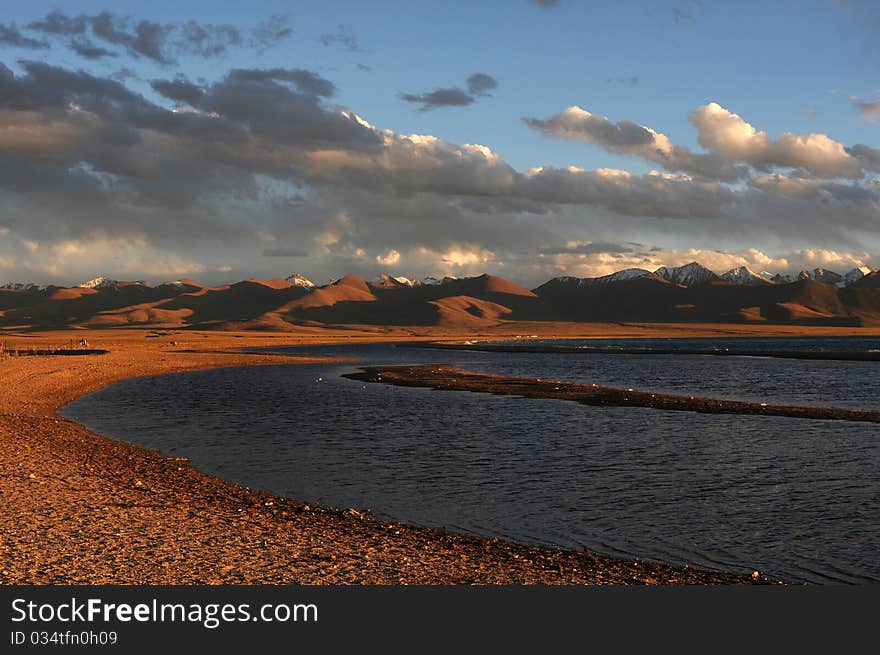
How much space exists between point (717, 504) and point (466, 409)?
2556 centimetres

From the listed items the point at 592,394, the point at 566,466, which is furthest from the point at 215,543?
the point at 592,394

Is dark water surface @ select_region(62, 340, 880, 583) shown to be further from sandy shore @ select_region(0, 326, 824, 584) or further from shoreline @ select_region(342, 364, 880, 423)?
shoreline @ select_region(342, 364, 880, 423)

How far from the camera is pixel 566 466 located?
85.6 ft

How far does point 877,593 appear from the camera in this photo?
42.9 feet

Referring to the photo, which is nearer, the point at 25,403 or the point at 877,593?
the point at 877,593

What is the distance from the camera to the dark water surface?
1702 centimetres

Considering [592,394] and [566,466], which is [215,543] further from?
[592,394]

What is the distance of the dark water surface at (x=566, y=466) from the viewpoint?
17.0 m

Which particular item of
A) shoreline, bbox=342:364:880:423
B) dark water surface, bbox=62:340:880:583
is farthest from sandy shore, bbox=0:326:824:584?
shoreline, bbox=342:364:880:423

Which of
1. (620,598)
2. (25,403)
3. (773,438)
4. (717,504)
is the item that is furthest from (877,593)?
(25,403)

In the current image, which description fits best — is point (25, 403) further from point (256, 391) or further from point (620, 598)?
point (620, 598)

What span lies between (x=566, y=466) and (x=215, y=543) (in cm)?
1452

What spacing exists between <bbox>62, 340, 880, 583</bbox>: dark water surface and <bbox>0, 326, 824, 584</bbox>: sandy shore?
171cm

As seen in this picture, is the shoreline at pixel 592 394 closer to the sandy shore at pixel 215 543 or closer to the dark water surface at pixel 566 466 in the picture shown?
the dark water surface at pixel 566 466
